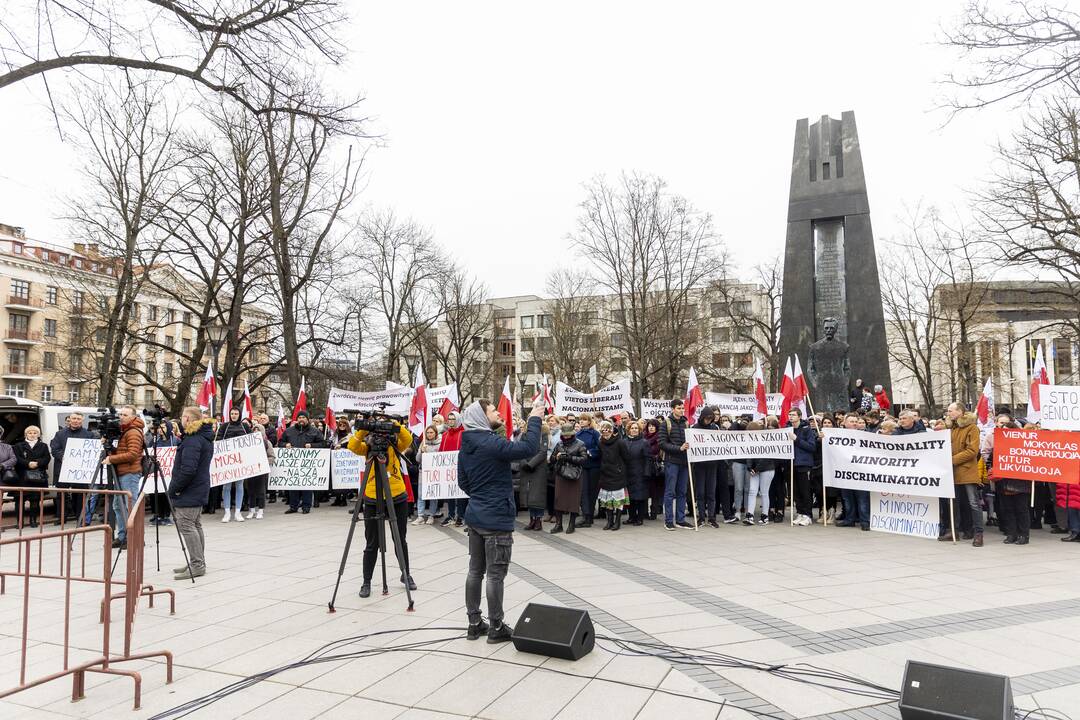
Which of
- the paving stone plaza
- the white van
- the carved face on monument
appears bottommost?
the paving stone plaza

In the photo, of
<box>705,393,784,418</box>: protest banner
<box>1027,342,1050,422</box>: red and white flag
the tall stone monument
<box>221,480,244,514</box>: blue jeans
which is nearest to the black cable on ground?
<box>221,480,244,514</box>: blue jeans

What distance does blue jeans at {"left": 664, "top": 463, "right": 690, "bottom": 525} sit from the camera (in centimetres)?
1238

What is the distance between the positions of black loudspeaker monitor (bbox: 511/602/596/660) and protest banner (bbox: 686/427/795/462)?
24.2 ft

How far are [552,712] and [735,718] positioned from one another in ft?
3.58

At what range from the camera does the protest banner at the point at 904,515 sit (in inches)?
440

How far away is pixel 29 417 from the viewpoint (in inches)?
635

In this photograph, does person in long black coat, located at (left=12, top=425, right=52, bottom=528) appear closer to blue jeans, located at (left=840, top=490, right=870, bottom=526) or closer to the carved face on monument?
blue jeans, located at (left=840, top=490, right=870, bottom=526)

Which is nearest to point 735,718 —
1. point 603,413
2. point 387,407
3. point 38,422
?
point 603,413

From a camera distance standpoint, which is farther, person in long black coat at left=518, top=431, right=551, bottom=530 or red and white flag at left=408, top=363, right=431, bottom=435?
red and white flag at left=408, top=363, right=431, bottom=435

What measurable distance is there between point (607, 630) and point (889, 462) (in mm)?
7804

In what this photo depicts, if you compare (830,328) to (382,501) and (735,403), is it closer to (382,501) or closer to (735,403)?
(735,403)

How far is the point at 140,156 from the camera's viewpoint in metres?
24.4

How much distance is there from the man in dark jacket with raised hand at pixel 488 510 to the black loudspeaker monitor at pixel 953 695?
9.52 ft

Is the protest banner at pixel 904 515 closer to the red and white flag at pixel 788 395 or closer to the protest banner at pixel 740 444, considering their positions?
the protest banner at pixel 740 444
